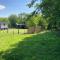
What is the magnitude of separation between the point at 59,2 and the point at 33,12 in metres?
5.72

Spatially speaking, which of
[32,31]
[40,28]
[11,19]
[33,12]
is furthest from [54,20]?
[11,19]

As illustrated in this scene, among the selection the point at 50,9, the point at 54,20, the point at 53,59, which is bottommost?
the point at 53,59

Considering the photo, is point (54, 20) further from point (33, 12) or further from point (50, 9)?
point (33, 12)

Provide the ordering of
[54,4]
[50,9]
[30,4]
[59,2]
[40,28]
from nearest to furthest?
1. [59,2]
2. [54,4]
3. [50,9]
4. [30,4]
5. [40,28]

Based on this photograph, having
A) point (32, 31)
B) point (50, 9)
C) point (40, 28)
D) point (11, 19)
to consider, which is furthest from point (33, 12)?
point (11, 19)

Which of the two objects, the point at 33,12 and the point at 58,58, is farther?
the point at 33,12

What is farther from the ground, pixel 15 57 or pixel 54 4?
pixel 54 4

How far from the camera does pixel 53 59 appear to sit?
8938 millimetres

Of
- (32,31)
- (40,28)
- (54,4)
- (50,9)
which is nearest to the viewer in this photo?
(54,4)

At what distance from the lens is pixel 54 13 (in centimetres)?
897

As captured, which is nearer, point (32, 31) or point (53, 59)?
point (53, 59)

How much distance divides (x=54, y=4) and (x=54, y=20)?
2.76 ft

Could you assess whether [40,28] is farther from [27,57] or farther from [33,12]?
[27,57]

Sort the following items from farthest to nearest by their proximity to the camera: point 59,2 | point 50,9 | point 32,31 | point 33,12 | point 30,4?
point 32,31 < point 30,4 < point 33,12 < point 50,9 < point 59,2
